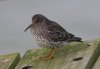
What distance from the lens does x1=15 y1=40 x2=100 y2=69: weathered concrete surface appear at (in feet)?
11.4

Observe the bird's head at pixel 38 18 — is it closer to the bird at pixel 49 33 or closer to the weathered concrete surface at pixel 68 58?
the bird at pixel 49 33

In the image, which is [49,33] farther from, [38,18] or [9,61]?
[9,61]

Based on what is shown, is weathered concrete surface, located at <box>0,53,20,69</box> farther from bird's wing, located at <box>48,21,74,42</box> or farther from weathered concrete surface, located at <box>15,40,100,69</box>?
bird's wing, located at <box>48,21,74,42</box>

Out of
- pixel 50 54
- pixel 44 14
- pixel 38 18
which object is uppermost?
pixel 38 18

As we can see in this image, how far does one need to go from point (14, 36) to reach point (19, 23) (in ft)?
1.37

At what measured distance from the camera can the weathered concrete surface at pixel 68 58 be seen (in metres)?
3.47

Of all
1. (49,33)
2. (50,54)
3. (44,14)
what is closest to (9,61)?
(50,54)

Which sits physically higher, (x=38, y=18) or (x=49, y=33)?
(x=38, y=18)

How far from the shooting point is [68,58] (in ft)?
11.9

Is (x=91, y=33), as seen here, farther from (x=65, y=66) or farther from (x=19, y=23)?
(x=65, y=66)

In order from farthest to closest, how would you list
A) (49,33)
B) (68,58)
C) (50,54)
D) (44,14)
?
(44,14)
(49,33)
(50,54)
(68,58)

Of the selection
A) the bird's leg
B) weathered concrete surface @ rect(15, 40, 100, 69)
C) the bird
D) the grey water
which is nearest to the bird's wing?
the bird

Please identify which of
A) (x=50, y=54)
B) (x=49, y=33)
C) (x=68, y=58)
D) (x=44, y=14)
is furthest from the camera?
(x=44, y=14)

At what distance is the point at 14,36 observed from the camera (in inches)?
291
